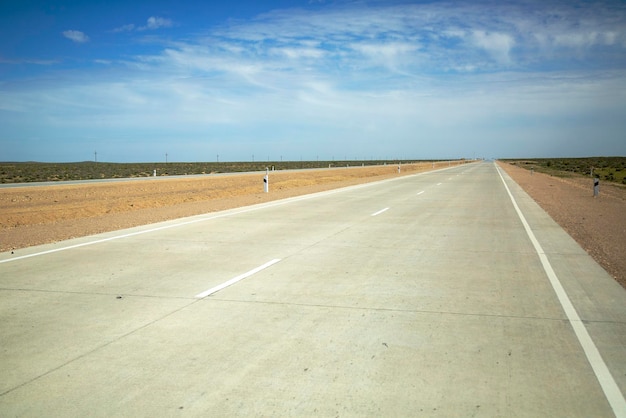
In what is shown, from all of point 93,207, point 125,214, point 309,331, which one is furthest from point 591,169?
point 309,331

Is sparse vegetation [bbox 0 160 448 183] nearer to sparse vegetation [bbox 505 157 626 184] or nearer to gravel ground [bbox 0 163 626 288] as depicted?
gravel ground [bbox 0 163 626 288]

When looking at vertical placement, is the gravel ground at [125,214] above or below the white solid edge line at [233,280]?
below

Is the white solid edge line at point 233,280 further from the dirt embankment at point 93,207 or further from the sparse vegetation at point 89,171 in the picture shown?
the sparse vegetation at point 89,171

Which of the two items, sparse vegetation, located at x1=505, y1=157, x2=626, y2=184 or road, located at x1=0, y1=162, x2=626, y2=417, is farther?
sparse vegetation, located at x1=505, y1=157, x2=626, y2=184

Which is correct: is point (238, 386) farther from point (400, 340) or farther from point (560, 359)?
point (560, 359)

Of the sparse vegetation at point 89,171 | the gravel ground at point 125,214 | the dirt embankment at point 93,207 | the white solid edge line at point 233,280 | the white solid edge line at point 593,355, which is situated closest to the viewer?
the white solid edge line at point 593,355

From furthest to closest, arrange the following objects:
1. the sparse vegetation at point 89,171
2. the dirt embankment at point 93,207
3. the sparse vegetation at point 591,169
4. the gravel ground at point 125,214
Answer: the sparse vegetation at point 591,169 < the sparse vegetation at point 89,171 < the dirt embankment at point 93,207 < the gravel ground at point 125,214

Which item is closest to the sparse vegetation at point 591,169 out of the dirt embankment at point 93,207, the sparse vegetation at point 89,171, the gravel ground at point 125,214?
the gravel ground at point 125,214

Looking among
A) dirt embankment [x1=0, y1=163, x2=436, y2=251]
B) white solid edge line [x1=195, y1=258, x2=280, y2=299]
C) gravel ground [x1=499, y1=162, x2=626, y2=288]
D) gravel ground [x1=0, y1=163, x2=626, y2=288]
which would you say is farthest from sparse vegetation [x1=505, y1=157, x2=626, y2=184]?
white solid edge line [x1=195, y1=258, x2=280, y2=299]

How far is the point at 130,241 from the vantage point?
36.3ft

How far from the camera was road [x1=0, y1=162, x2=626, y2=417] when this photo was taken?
3865 mm

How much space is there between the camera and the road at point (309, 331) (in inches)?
152

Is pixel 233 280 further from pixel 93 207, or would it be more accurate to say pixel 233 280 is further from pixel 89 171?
pixel 89 171

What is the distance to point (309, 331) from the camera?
5.33 m
